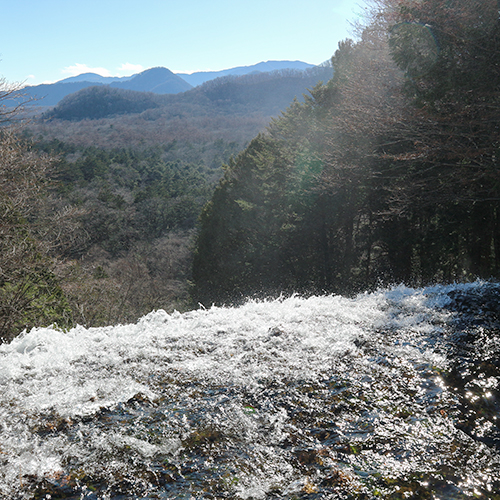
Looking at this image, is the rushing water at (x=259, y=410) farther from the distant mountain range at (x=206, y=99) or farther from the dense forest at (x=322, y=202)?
the distant mountain range at (x=206, y=99)

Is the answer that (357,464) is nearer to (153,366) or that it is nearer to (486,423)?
(486,423)

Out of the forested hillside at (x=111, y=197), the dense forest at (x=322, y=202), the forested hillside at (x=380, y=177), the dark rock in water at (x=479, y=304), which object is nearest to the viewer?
the dark rock in water at (x=479, y=304)

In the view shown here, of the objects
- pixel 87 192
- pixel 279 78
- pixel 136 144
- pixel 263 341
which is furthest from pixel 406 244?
pixel 279 78

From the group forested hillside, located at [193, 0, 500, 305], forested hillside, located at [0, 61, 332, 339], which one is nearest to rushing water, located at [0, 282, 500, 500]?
forested hillside, located at [0, 61, 332, 339]

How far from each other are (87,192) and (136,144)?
37.0 m

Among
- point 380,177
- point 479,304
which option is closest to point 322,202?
point 380,177

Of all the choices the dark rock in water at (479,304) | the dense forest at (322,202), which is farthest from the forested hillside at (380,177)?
the dark rock in water at (479,304)

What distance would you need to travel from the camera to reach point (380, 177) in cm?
1275

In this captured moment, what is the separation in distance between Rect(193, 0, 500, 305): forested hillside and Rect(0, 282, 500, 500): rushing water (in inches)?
254

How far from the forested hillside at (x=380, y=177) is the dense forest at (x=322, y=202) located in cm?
6

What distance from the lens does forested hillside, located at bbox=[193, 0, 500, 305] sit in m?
9.04

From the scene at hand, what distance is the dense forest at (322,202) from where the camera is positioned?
28.4 ft

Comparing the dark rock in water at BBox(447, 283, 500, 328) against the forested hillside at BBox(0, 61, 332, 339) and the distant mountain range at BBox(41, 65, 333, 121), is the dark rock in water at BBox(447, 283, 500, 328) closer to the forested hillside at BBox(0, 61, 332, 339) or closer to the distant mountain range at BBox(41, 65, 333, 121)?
the forested hillside at BBox(0, 61, 332, 339)

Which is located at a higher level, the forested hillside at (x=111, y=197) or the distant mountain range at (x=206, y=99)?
the distant mountain range at (x=206, y=99)
